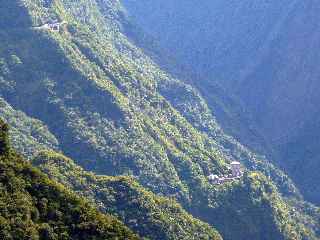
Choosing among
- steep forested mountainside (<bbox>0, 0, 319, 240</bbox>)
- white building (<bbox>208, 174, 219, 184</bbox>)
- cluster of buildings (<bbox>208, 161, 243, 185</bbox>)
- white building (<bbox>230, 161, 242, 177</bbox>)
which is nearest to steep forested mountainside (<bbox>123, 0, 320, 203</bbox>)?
white building (<bbox>230, 161, 242, 177</bbox>)

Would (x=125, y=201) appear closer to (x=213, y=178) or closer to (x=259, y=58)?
(x=213, y=178)

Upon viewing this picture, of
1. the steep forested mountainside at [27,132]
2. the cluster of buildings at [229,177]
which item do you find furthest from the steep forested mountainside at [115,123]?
the cluster of buildings at [229,177]

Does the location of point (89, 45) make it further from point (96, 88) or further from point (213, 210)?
point (213, 210)

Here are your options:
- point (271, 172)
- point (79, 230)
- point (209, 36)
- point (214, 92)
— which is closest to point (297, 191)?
point (271, 172)

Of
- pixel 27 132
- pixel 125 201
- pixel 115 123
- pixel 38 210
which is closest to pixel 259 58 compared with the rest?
pixel 115 123

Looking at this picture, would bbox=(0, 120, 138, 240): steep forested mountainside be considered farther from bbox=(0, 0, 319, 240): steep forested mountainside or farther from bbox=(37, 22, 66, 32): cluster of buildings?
bbox=(37, 22, 66, 32): cluster of buildings
